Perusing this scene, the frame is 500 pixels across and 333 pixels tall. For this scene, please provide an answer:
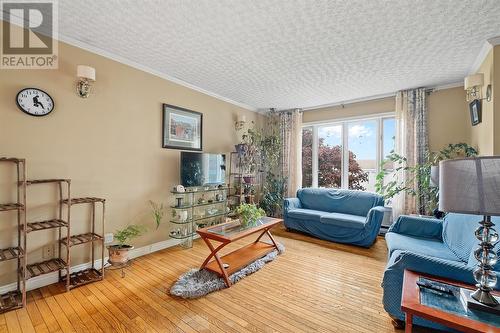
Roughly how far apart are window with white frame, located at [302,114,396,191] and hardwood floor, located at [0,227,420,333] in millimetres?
2151

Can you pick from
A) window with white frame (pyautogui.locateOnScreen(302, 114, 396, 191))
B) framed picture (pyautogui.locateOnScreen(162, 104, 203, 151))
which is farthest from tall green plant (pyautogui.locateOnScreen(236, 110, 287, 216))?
framed picture (pyautogui.locateOnScreen(162, 104, 203, 151))

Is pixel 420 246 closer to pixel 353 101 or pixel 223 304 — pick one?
pixel 223 304

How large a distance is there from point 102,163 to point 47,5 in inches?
62.8

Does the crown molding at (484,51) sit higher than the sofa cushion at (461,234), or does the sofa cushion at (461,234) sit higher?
the crown molding at (484,51)

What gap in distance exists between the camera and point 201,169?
12.1 ft

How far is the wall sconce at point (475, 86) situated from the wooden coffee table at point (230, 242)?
2955 millimetres

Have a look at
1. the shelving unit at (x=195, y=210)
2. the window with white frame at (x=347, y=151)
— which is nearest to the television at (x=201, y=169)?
the shelving unit at (x=195, y=210)

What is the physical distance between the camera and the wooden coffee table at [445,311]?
1.15 m

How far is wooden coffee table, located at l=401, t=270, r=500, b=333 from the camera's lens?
1.15m

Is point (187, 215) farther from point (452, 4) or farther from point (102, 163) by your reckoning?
point (452, 4)

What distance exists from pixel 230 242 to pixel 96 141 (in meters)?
2.01

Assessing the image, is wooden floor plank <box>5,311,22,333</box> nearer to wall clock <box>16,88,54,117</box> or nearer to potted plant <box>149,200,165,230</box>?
potted plant <box>149,200,165,230</box>

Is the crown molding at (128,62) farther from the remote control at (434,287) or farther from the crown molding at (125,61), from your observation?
the remote control at (434,287)

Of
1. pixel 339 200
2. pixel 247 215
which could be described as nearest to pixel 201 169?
pixel 247 215
